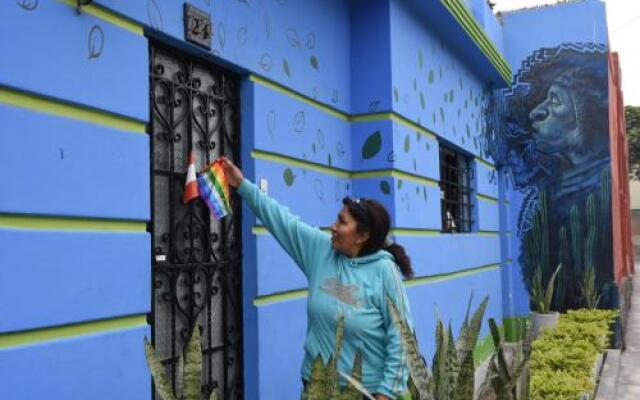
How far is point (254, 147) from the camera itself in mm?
3447

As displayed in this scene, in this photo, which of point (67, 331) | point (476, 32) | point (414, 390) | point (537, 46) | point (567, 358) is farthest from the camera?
point (537, 46)

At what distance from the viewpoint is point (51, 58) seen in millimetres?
2232

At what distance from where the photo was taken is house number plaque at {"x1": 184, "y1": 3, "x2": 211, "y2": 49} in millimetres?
2934

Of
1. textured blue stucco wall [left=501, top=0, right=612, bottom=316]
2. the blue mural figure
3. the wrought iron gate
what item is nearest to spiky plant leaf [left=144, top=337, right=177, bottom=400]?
the wrought iron gate

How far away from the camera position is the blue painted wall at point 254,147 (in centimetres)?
215

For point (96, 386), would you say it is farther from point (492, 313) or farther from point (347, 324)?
point (492, 313)

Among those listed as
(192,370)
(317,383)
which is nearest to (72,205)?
(192,370)

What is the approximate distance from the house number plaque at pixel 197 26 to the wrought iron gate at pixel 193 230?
13 cm

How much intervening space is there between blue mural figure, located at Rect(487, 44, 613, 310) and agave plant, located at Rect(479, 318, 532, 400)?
233 inches

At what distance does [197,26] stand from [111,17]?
55 cm

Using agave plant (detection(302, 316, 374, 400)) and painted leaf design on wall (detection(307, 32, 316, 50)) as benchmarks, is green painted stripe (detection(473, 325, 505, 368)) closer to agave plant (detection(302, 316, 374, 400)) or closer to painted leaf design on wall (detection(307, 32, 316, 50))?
painted leaf design on wall (detection(307, 32, 316, 50))

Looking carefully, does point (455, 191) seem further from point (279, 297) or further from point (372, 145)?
point (279, 297)

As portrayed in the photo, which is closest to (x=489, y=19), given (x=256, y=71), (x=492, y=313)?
(x=492, y=313)

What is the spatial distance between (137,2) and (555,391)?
3306mm
